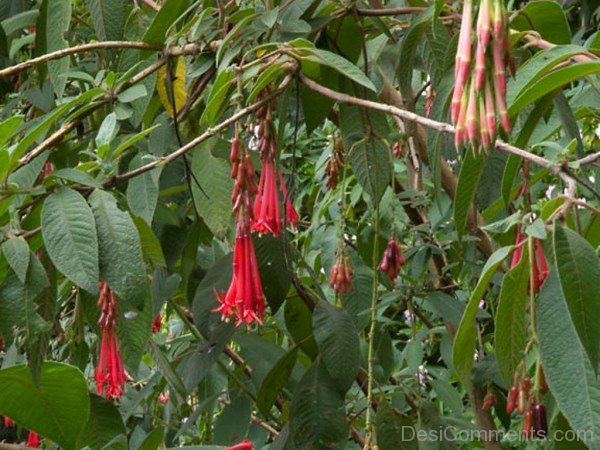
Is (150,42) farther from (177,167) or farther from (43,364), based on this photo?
(43,364)

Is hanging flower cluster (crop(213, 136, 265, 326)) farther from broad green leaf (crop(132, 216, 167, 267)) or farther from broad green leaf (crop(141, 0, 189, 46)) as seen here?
broad green leaf (crop(141, 0, 189, 46))

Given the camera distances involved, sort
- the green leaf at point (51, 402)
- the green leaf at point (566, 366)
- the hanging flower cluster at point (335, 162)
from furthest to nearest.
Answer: the hanging flower cluster at point (335, 162), the green leaf at point (51, 402), the green leaf at point (566, 366)

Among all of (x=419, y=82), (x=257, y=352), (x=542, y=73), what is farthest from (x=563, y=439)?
(x=419, y=82)

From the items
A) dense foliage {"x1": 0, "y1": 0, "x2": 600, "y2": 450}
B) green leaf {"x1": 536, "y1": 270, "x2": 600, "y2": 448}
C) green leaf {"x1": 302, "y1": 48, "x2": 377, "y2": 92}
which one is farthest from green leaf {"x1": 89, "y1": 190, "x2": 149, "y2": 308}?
green leaf {"x1": 536, "y1": 270, "x2": 600, "y2": 448}

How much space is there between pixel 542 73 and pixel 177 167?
67 cm

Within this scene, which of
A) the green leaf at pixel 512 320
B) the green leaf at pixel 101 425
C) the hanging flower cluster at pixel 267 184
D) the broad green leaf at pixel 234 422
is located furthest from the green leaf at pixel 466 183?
the broad green leaf at pixel 234 422

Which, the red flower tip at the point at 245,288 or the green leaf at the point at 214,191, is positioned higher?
the green leaf at the point at 214,191

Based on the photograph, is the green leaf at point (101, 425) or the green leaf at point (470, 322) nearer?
the green leaf at point (470, 322)

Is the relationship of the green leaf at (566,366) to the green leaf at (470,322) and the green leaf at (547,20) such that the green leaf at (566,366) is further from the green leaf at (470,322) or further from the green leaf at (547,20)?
the green leaf at (547,20)

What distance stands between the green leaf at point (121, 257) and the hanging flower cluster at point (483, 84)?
384 millimetres

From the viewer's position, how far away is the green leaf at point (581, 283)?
27.0 inches

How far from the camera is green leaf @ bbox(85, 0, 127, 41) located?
1178 millimetres

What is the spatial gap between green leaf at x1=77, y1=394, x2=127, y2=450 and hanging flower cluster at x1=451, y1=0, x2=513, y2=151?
2.11ft

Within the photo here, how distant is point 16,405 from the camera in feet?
2.68
